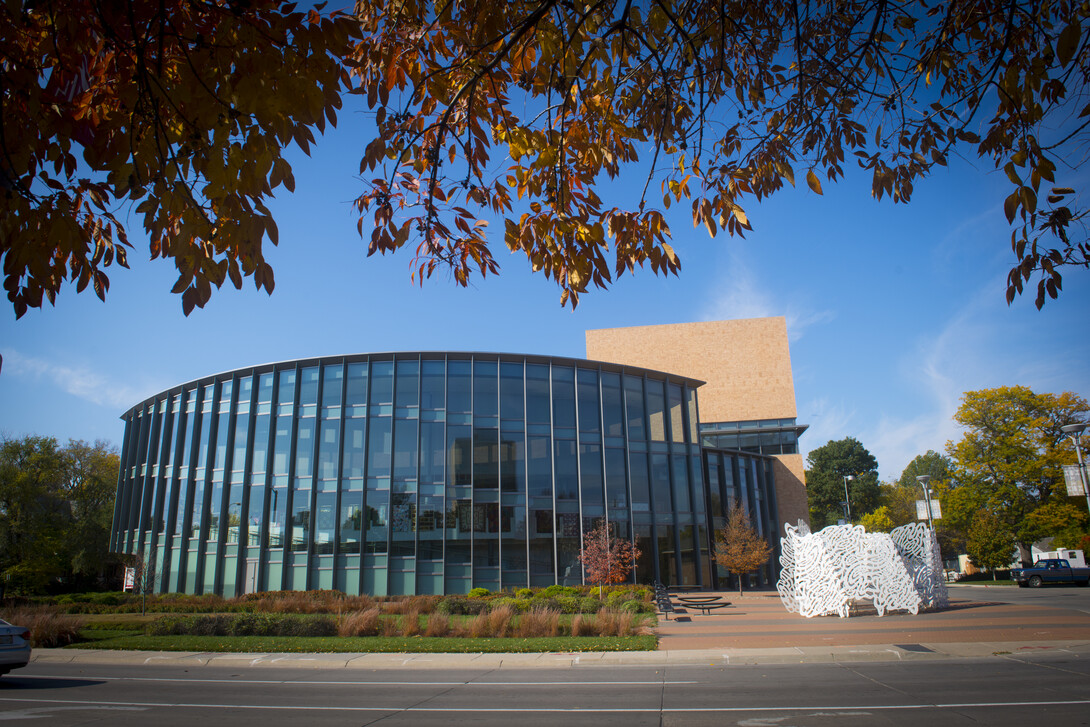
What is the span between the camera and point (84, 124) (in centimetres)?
390

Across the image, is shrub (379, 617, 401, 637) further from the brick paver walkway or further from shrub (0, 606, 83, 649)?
shrub (0, 606, 83, 649)

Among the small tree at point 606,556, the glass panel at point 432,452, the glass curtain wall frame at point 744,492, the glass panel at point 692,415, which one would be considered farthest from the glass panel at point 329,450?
the glass curtain wall frame at point 744,492

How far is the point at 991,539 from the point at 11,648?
5360 cm

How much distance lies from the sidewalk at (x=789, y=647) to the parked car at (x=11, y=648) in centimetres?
356

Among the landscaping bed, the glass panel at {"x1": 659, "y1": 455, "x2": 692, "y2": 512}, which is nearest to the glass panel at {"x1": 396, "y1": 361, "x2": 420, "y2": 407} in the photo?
the landscaping bed

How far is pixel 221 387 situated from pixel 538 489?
19135mm

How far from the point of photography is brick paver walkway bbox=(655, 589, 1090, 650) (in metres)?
15.0

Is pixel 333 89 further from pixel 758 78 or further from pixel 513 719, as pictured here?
pixel 513 719

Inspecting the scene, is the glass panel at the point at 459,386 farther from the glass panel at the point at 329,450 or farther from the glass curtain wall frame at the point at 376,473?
the glass panel at the point at 329,450

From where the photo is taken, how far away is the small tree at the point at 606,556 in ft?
97.3

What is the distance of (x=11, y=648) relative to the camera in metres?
12.3

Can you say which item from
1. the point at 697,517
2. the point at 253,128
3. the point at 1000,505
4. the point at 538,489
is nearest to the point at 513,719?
the point at 253,128

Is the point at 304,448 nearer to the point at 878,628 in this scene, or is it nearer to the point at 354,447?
the point at 354,447

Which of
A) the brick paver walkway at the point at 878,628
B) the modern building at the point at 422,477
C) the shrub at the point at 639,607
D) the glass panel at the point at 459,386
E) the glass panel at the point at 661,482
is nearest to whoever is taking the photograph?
the brick paver walkway at the point at 878,628
